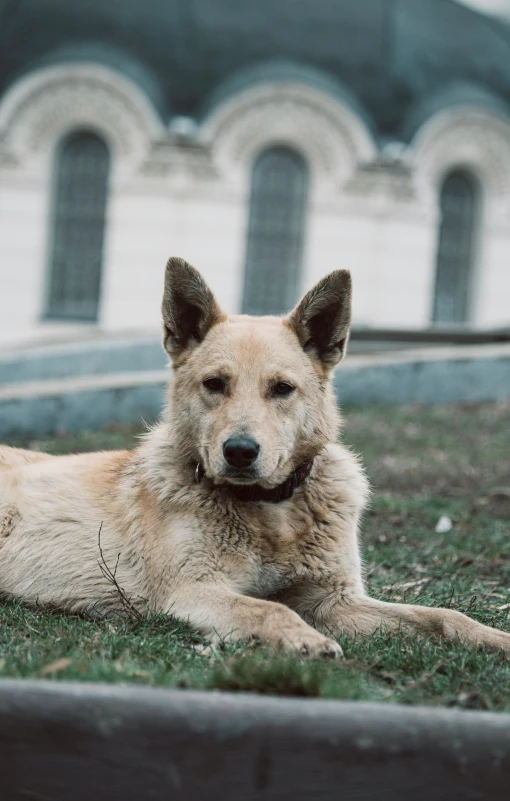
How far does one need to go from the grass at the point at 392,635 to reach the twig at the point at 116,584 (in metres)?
0.07

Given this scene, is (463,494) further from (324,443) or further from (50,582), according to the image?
(50,582)

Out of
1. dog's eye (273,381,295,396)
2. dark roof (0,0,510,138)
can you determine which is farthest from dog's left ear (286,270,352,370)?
dark roof (0,0,510,138)

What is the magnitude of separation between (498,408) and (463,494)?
4.77 m

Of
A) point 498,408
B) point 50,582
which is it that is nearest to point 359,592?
point 50,582

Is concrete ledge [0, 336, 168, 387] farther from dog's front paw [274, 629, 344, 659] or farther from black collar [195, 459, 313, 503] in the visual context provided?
dog's front paw [274, 629, 344, 659]

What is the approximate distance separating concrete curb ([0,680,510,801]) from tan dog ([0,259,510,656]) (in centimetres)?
114

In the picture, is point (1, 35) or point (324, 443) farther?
point (1, 35)

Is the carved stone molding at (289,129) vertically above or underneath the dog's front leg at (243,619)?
above

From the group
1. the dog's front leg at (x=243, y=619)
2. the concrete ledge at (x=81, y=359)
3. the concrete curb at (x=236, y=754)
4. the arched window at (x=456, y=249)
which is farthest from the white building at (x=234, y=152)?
the concrete curb at (x=236, y=754)

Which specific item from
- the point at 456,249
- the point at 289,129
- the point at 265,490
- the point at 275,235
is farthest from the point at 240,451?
the point at 456,249

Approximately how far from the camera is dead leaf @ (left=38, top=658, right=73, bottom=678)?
9.00 feet

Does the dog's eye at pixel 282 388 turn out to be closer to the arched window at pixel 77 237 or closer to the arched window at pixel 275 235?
the arched window at pixel 275 235

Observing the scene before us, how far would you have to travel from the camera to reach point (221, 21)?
74.4ft

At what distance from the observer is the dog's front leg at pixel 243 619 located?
10.7 ft
